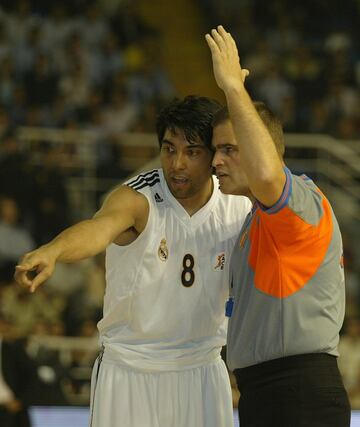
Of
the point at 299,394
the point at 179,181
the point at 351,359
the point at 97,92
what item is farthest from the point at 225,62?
the point at 97,92

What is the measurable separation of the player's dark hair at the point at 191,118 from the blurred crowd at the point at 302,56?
310 inches

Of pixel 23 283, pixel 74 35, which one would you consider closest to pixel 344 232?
pixel 74 35

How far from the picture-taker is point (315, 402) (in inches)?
162

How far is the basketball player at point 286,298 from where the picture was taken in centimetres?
404

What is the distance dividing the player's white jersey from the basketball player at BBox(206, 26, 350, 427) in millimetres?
616

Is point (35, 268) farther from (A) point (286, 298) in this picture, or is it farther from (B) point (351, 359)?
(B) point (351, 359)

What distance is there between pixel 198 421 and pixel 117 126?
27.7 ft

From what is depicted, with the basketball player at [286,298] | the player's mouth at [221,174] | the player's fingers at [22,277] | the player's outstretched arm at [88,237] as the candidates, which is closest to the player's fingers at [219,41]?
the basketball player at [286,298]

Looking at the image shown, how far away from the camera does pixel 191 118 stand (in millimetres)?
4922

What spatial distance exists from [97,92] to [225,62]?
933cm

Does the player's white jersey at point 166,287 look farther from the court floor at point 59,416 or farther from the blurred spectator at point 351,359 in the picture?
the blurred spectator at point 351,359

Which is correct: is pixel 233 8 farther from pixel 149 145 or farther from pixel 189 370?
pixel 189 370

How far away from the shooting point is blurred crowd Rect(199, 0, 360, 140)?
13.2m

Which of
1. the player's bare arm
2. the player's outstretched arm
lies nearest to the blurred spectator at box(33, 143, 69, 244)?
the player's outstretched arm
